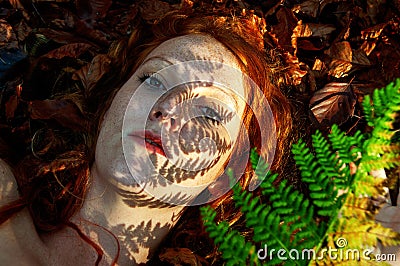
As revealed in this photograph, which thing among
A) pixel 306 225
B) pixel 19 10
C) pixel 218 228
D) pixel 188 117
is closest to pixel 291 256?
pixel 306 225

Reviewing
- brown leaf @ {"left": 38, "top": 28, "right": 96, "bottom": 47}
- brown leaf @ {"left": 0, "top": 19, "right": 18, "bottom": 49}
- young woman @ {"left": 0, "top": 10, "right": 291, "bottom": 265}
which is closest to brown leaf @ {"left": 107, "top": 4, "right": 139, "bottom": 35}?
brown leaf @ {"left": 38, "top": 28, "right": 96, "bottom": 47}

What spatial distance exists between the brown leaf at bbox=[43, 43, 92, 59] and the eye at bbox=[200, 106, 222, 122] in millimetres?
1083

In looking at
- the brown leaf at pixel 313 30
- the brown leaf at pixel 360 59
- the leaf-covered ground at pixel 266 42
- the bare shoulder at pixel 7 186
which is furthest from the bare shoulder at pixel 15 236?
the brown leaf at pixel 360 59

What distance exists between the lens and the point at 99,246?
6.79 ft

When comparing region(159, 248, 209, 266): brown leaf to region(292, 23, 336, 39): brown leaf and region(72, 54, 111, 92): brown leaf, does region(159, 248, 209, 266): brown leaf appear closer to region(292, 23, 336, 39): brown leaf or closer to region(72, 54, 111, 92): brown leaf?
region(72, 54, 111, 92): brown leaf

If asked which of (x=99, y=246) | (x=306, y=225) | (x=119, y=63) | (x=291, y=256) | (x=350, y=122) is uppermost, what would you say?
(x=306, y=225)

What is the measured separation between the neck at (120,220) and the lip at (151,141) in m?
0.25

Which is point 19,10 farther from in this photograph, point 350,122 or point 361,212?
point 361,212

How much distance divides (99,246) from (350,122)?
1536mm

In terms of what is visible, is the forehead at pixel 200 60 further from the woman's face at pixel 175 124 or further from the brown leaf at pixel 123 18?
the brown leaf at pixel 123 18

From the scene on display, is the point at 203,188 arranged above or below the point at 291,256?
below

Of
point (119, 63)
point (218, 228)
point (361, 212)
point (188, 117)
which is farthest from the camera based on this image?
point (119, 63)

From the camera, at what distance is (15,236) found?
1992 millimetres

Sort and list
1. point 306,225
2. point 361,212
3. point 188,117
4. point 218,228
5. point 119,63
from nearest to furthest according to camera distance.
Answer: point 361,212
point 306,225
point 218,228
point 188,117
point 119,63
